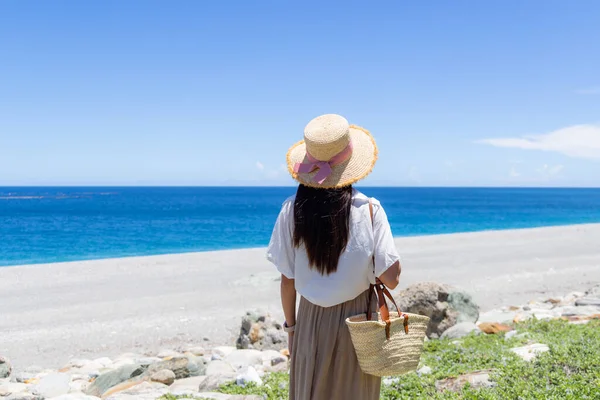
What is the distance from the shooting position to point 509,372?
5.18m

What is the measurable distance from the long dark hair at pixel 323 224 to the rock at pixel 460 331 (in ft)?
17.8

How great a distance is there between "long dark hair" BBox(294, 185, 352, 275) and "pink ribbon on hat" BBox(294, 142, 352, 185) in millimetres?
92

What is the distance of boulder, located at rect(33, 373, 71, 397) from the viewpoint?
6.49 meters

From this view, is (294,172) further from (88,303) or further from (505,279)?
(505,279)

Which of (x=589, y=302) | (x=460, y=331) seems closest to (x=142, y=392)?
(x=460, y=331)

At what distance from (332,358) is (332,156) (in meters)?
1.18

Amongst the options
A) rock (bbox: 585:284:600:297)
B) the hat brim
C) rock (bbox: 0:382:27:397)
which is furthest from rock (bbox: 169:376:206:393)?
rock (bbox: 585:284:600:297)

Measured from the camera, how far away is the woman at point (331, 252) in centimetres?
292

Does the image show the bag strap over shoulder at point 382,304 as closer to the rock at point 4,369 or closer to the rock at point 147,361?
the rock at point 147,361

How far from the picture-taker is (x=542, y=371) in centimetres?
518

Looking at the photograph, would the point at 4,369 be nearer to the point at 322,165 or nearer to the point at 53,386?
the point at 53,386

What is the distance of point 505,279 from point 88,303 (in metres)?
11.9

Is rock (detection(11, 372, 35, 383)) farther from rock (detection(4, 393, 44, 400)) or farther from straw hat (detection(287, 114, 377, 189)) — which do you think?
straw hat (detection(287, 114, 377, 189))

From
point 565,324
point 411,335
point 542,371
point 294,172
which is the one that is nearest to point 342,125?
point 294,172
